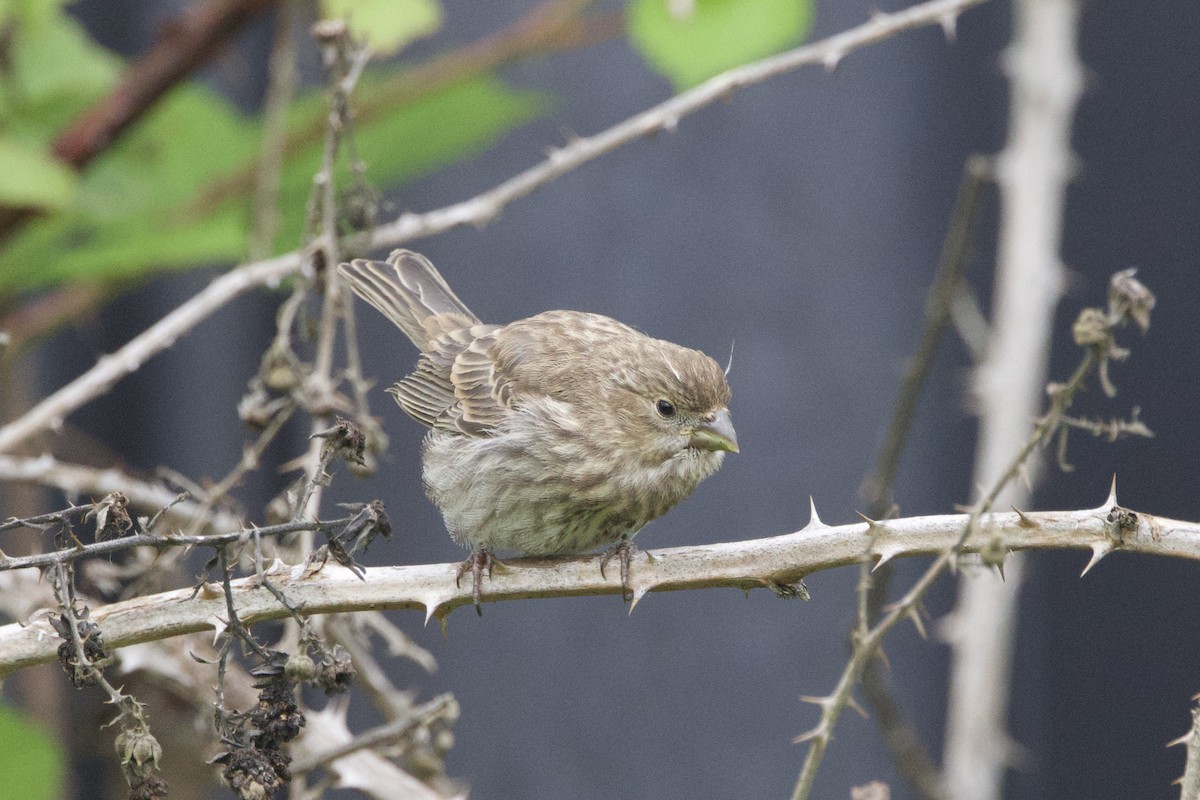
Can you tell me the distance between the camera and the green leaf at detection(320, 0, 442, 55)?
12.3 ft

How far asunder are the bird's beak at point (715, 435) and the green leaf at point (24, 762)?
2.02 m

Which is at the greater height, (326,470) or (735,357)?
(735,357)

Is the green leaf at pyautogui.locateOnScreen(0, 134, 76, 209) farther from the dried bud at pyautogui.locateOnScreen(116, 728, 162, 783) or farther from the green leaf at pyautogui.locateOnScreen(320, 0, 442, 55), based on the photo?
the dried bud at pyautogui.locateOnScreen(116, 728, 162, 783)

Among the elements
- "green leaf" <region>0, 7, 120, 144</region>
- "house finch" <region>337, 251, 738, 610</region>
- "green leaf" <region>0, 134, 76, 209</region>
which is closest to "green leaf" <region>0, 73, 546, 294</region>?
"green leaf" <region>0, 7, 120, 144</region>

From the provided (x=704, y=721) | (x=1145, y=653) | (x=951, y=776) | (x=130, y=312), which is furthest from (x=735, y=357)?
(x=951, y=776)

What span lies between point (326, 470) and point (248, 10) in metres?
2.46

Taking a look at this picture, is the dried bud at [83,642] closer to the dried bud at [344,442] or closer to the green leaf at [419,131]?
the dried bud at [344,442]

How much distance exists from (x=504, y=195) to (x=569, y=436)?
28.0 inches

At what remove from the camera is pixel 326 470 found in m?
2.46

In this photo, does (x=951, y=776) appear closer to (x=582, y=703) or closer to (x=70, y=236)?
(x=70, y=236)

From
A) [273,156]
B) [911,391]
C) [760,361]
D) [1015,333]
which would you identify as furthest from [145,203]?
[760,361]

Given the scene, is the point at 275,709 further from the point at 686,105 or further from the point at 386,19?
the point at 386,19

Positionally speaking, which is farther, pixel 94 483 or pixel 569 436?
pixel 569 436

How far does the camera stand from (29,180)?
3.76 m
